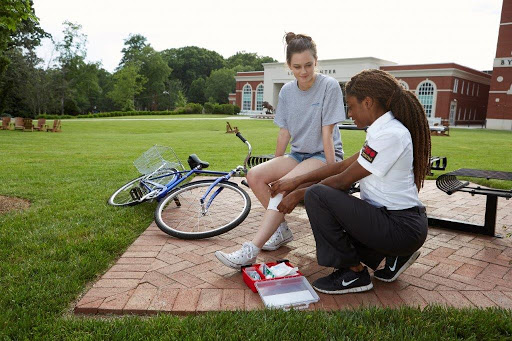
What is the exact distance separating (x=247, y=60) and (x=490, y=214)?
3585 inches

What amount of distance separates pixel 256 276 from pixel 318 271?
0.54m

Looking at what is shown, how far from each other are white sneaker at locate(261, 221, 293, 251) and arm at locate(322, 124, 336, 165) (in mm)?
647

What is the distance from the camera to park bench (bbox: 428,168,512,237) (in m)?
3.68

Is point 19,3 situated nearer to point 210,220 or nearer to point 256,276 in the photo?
point 210,220

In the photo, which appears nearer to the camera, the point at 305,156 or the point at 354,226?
the point at 354,226

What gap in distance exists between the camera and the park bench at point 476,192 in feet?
12.1

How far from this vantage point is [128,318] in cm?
215

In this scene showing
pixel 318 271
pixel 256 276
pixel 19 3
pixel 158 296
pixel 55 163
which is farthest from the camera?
pixel 55 163

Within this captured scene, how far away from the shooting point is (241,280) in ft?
8.96

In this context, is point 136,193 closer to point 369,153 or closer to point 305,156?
point 305,156

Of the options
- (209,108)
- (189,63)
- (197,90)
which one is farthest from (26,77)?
(189,63)

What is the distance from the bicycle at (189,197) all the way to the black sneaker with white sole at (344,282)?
1.21 m

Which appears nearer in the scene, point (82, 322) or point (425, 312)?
point (82, 322)

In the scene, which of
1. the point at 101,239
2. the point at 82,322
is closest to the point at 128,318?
the point at 82,322
